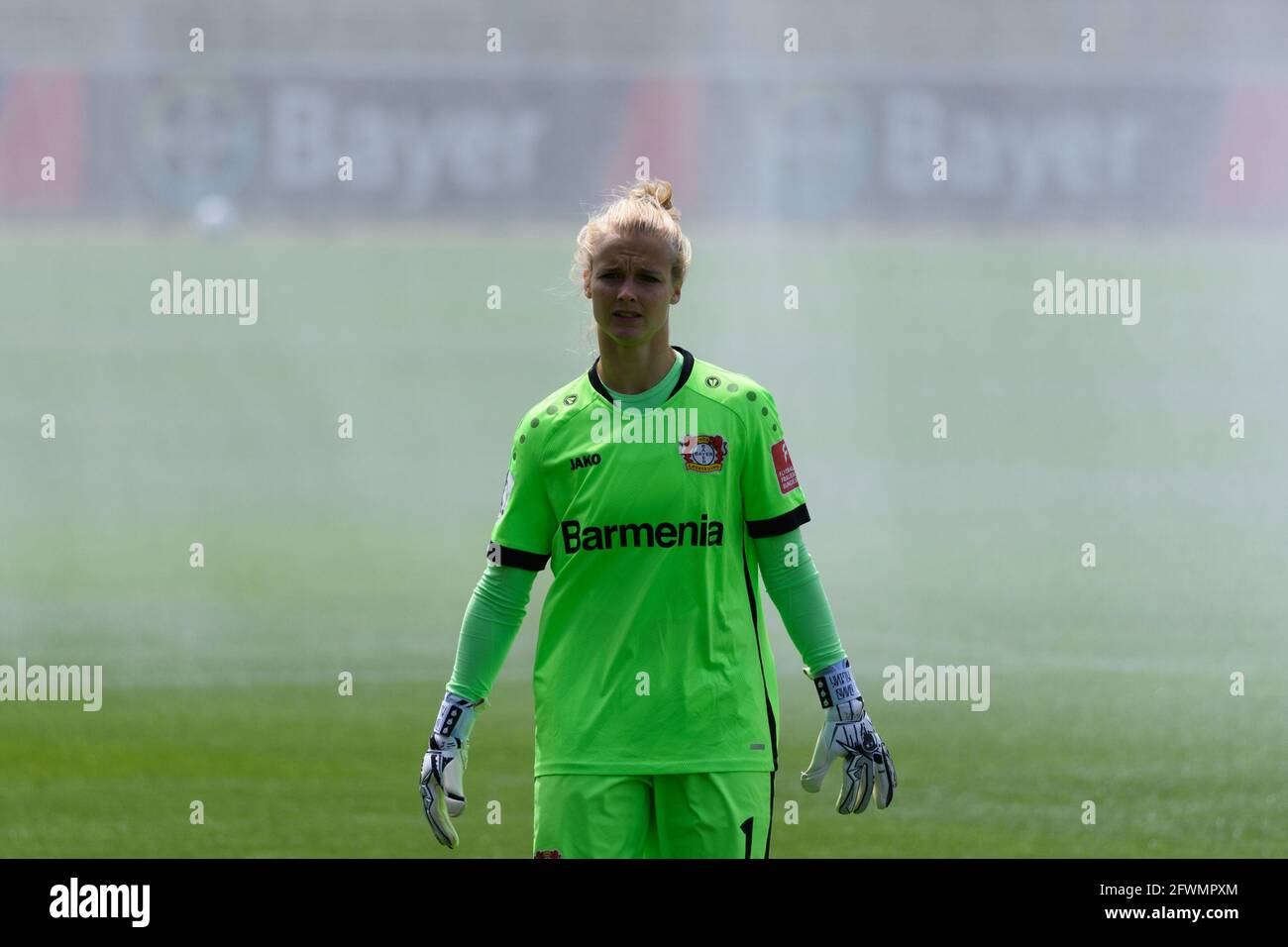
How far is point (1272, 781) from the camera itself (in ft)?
21.7

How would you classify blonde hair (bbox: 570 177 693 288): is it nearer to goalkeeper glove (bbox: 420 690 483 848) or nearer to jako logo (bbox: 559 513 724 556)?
jako logo (bbox: 559 513 724 556)

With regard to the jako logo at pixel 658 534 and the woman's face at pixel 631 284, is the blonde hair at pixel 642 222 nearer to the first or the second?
the woman's face at pixel 631 284

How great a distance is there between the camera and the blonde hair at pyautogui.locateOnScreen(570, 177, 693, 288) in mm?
3320

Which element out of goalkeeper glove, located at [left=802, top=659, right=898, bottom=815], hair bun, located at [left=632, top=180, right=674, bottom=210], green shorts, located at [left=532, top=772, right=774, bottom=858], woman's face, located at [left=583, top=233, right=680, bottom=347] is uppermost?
hair bun, located at [left=632, top=180, right=674, bottom=210]

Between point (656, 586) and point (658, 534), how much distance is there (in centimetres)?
10

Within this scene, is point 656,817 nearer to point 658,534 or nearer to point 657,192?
point 658,534

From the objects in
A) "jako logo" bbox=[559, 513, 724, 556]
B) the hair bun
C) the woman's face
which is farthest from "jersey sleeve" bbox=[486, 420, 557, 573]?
the hair bun

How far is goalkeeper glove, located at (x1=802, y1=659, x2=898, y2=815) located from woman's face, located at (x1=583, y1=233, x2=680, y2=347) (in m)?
0.78

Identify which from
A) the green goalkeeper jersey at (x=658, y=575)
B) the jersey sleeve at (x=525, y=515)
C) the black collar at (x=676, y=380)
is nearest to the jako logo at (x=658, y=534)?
the green goalkeeper jersey at (x=658, y=575)

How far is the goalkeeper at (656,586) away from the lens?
128 inches

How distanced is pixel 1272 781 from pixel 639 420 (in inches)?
170

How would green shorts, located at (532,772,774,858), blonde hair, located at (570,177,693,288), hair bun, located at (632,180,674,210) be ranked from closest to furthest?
green shorts, located at (532,772,774,858)
blonde hair, located at (570,177,693,288)
hair bun, located at (632,180,674,210)

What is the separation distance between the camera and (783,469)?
3.39 meters

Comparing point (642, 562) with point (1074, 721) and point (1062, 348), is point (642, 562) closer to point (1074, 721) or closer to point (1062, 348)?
point (1074, 721)
